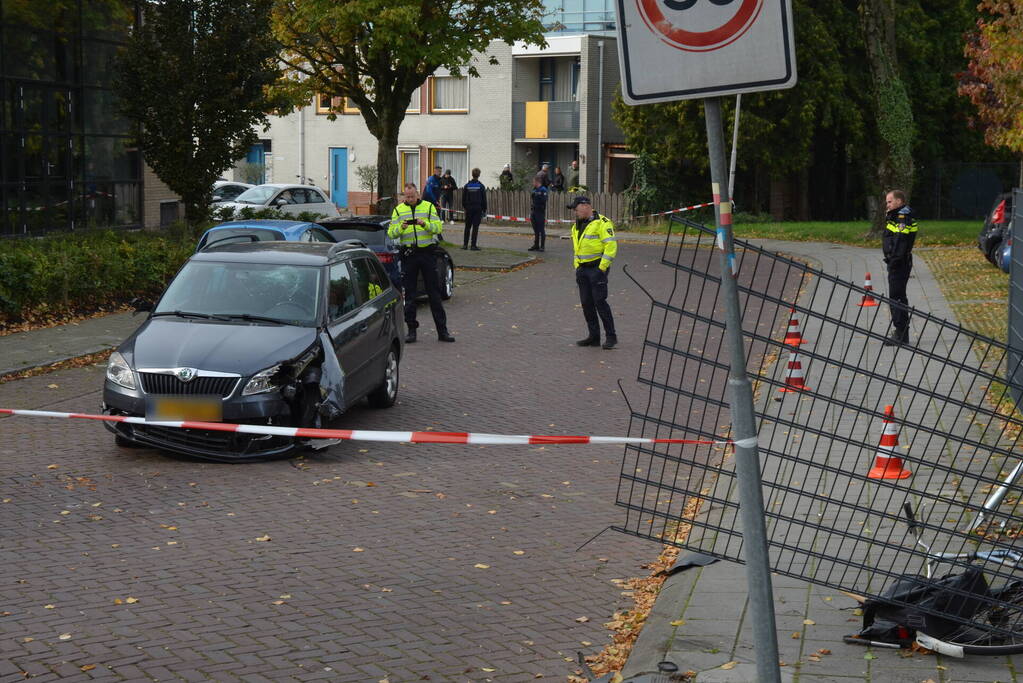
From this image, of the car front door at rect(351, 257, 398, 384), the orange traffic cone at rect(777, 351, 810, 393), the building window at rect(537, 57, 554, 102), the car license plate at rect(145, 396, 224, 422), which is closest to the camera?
the orange traffic cone at rect(777, 351, 810, 393)

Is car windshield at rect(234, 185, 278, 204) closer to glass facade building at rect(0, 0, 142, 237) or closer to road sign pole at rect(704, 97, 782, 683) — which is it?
glass facade building at rect(0, 0, 142, 237)

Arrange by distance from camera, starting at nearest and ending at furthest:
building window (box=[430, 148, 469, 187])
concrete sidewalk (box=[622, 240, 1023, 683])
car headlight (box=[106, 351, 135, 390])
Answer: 1. concrete sidewalk (box=[622, 240, 1023, 683])
2. car headlight (box=[106, 351, 135, 390])
3. building window (box=[430, 148, 469, 187])

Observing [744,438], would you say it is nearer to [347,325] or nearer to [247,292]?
[347,325]

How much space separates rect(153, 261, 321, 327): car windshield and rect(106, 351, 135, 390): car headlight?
862mm

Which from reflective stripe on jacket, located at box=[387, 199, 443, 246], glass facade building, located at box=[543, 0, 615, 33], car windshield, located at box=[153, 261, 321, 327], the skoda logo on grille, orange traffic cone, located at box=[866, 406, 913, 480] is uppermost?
glass facade building, located at box=[543, 0, 615, 33]

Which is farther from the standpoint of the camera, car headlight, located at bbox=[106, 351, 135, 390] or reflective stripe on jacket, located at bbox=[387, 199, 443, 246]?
reflective stripe on jacket, located at bbox=[387, 199, 443, 246]

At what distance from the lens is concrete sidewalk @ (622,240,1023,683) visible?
5160 millimetres

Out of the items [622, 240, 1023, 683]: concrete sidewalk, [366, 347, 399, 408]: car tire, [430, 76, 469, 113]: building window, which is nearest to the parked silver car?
[366, 347, 399, 408]: car tire

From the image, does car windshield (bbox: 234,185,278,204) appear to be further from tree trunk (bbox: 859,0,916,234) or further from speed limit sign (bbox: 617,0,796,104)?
speed limit sign (bbox: 617,0,796,104)

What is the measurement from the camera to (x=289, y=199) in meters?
30.3

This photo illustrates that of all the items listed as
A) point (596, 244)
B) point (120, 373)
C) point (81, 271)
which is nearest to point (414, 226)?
point (596, 244)

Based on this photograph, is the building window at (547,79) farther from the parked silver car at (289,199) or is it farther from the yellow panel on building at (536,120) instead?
the parked silver car at (289,199)

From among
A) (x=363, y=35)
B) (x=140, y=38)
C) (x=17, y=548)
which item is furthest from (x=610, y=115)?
(x=17, y=548)

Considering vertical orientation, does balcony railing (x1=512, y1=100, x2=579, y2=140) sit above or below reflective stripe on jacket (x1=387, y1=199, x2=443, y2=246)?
above
